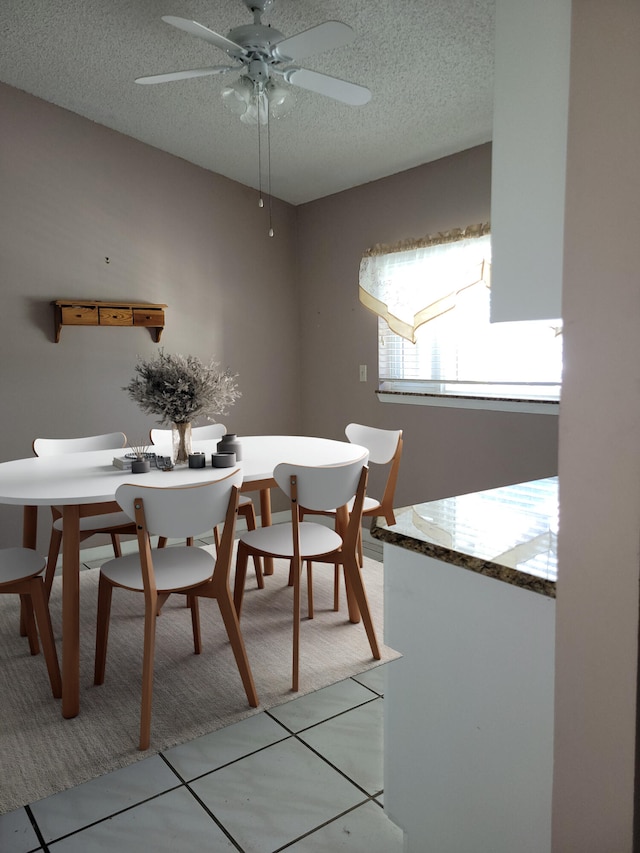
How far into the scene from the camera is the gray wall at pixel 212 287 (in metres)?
3.55

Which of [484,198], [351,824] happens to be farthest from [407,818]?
[484,198]

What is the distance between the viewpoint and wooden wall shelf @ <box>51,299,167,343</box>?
366 centimetres

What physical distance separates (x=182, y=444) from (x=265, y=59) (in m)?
1.54

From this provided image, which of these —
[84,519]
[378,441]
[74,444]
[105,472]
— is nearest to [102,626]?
[105,472]

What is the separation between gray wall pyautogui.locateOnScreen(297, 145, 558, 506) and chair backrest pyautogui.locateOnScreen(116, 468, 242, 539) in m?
1.71

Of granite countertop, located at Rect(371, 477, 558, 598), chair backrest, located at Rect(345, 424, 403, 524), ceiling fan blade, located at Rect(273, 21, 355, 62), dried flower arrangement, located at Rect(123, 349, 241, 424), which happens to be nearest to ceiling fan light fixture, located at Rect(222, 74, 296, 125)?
ceiling fan blade, located at Rect(273, 21, 355, 62)

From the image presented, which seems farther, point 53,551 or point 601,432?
point 53,551

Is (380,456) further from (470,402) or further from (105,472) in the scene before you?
(105,472)

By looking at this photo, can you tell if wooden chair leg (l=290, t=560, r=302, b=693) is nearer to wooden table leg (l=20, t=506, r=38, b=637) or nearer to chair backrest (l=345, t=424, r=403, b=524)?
chair backrest (l=345, t=424, r=403, b=524)

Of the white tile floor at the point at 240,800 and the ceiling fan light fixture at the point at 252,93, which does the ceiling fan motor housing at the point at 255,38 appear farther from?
the white tile floor at the point at 240,800

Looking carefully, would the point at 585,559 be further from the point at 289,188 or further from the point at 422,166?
the point at 289,188

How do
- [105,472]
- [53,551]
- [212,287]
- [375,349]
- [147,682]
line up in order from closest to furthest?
[147,682], [105,472], [53,551], [375,349], [212,287]

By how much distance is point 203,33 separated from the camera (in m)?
2.08

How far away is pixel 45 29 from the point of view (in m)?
2.79
